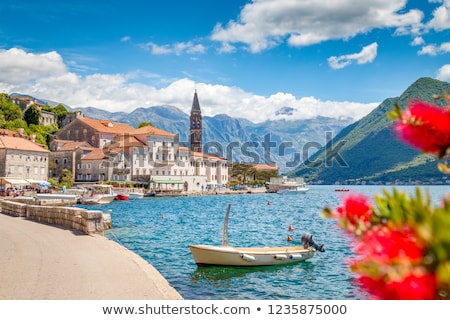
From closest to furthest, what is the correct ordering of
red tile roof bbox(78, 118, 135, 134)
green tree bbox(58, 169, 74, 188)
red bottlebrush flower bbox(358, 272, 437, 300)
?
red bottlebrush flower bbox(358, 272, 437, 300), green tree bbox(58, 169, 74, 188), red tile roof bbox(78, 118, 135, 134)

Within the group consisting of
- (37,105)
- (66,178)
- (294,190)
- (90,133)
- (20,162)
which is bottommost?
(294,190)

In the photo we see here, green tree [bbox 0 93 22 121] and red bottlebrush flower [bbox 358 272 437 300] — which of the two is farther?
green tree [bbox 0 93 22 121]

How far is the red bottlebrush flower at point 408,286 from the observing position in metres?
1.70

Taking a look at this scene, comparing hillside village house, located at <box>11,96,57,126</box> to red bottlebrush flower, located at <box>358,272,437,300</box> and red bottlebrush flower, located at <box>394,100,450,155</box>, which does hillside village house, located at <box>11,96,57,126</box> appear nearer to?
red bottlebrush flower, located at <box>394,100,450,155</box>

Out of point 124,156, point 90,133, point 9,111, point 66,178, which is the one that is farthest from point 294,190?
point 9,111

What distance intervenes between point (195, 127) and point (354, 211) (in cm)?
12919

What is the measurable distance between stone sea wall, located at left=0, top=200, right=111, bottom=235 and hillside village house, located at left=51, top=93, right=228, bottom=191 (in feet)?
194

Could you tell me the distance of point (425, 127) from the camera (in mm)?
2293

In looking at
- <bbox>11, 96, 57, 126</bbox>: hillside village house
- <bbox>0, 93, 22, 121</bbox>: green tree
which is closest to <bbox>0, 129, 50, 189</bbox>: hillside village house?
<bbox>0, 93, 22, 121</bbox>: green tree

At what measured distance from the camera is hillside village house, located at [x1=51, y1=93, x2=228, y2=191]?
284ft

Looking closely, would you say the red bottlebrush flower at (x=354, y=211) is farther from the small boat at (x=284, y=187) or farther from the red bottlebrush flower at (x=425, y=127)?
the small boat at (x=284, y=187)

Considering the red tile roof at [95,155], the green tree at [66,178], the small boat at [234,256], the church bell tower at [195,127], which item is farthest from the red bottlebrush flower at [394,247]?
the church bell tower at [195,127]

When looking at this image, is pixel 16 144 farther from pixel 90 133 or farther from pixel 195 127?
pixel 195 127
